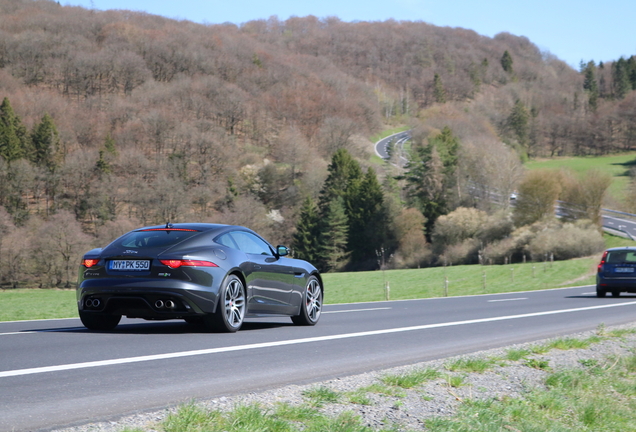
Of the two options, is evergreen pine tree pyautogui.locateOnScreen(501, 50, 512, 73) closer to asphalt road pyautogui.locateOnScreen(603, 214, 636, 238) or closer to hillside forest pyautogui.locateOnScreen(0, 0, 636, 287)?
hillside forest pyautogui.locateOnScreen(0, 0, 636, 287)

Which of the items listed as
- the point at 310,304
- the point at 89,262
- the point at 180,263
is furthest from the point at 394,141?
the point at 180,263

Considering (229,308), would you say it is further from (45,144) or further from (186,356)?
(45,144)

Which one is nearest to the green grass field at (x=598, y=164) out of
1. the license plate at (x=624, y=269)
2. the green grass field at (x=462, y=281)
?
the green grass field at (x=462, y=281)

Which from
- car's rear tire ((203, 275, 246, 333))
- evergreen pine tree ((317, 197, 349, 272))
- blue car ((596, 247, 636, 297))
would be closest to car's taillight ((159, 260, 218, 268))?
car's rear tire ((203, 275, 246, 333))

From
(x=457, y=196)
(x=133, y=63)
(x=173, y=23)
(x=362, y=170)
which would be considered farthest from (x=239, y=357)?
(x=173, y=23)

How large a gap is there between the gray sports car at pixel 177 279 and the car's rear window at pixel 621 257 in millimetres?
16528

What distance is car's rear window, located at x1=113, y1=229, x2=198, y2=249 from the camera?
9.61m

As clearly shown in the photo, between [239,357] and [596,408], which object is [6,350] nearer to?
[239,357]

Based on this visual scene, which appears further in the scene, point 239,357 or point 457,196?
point 457,196

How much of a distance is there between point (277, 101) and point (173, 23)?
38469 mm

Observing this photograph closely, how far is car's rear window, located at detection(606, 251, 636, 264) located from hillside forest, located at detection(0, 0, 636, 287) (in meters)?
37.9

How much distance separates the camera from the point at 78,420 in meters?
4.64

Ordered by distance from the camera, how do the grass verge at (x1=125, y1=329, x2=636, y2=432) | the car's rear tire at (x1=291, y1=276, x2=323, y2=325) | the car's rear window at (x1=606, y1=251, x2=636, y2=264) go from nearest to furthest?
the grass verge at (x1=125, y1=329, x2=636, y2=432), the car's rear tire at (x1=291, y1=276, x2=323, y2=325), the car's rear window at (x1=606, y1=251, x2=636, y2=264)

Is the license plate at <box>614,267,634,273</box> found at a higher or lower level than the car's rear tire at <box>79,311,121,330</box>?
lower
